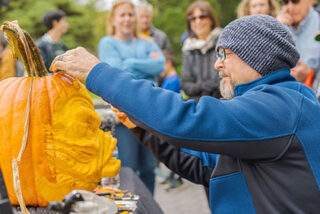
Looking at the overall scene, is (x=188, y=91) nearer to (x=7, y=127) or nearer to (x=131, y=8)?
(x=131, y=8)

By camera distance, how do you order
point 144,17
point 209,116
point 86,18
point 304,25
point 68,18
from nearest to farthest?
point 209,116, point 304,25, point 144,17, point 68,18, point 86,18

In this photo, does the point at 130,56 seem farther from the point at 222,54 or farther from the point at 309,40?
the point at 222,54

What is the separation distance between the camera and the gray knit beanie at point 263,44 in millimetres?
1266

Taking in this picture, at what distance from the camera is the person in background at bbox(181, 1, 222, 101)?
3.79 metres

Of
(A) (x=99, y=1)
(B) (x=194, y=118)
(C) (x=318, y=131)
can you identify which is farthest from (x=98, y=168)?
(A) (x=99, y=1)

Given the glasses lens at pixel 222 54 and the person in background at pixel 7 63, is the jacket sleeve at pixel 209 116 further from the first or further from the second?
the person in background at pixel 7 63

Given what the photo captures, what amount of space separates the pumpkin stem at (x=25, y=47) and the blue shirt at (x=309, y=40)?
2.41 metres

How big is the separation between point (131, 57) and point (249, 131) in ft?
7.70

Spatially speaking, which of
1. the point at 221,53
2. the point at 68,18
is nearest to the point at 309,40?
the point at 221,53

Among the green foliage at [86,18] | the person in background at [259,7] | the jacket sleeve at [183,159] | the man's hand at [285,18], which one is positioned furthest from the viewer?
the green foliage at [86,18]

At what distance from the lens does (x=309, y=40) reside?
3.07 metres

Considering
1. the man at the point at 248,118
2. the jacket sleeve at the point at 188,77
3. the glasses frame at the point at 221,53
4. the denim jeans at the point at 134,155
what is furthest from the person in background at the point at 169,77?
the man at the point at 248,118

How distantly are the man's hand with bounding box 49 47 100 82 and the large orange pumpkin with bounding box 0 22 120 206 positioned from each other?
18 cm

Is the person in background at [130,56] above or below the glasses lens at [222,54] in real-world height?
below
